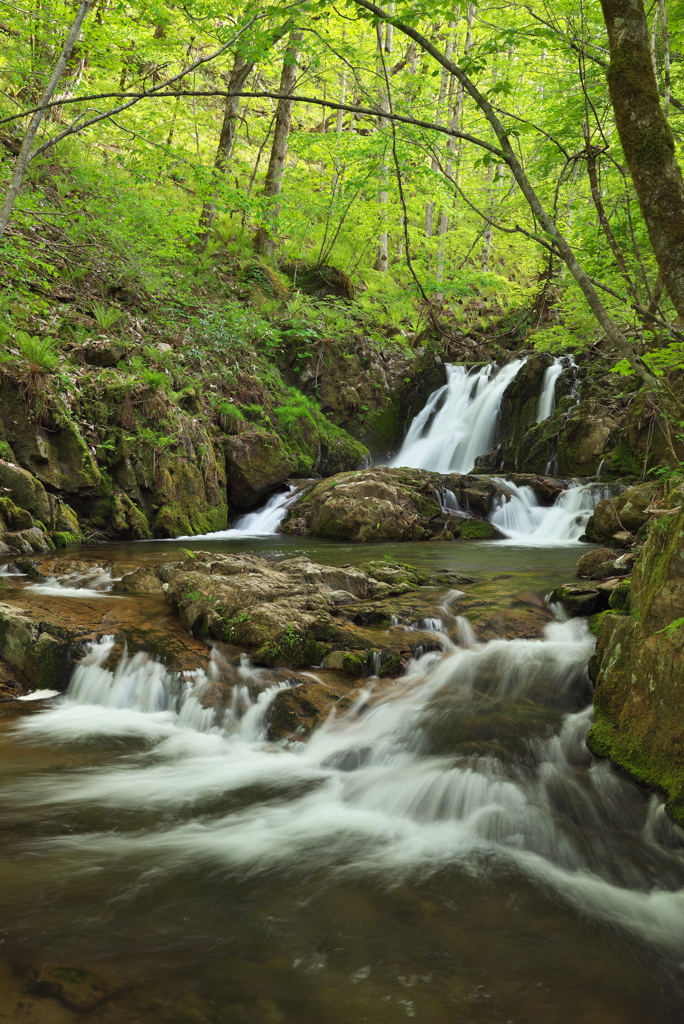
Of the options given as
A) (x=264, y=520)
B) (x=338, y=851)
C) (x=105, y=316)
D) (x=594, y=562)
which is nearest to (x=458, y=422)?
(x=264, y=520)

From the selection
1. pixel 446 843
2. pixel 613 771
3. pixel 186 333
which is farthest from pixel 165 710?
pixel 186 333

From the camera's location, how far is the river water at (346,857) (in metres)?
2.38

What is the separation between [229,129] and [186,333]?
6315mm

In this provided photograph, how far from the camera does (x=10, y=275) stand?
35.8 ft

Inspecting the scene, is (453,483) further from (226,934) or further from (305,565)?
(226,934)

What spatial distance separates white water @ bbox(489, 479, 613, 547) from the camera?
36.8ft

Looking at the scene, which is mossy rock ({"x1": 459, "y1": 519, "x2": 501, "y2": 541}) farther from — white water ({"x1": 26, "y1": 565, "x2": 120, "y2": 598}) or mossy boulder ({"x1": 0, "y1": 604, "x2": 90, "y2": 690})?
mossy boulder ({"x1": 0, "y1": 604, "x2": 90, "y2": 690})

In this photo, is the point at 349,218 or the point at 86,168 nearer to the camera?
the point at 86,168

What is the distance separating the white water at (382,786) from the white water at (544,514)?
229 inches

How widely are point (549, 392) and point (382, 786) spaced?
46.4 ft

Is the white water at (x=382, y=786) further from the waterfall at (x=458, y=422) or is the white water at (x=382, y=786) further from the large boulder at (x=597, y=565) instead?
the waterfall at (x=458, y=422)

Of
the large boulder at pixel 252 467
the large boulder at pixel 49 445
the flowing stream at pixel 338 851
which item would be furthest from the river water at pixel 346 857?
the large boulder at pixel 252 467

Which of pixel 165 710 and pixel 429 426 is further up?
pixel 429 426

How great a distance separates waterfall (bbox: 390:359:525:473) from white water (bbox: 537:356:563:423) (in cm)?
97
